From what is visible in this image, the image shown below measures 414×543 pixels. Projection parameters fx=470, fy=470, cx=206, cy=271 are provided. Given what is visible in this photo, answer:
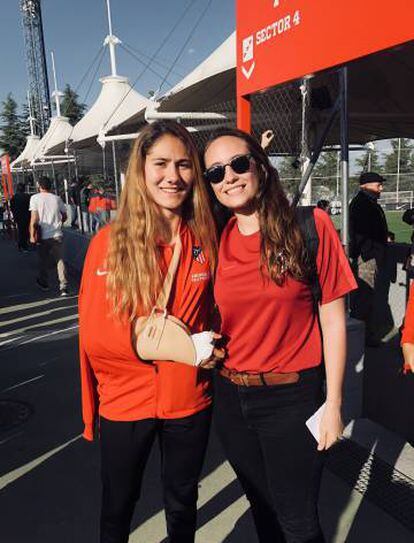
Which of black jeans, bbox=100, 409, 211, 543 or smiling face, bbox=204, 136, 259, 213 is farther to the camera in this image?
black jeans, bbox=100, 409, 211, 543

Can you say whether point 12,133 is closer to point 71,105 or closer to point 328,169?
point 71,105

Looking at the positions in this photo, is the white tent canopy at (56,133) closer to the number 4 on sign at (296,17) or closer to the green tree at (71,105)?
the number 4 on sign at (296,17)

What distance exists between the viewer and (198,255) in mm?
1794

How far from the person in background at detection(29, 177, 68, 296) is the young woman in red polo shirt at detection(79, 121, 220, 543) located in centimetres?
699

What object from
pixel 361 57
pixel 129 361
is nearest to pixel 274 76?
pixel 361 57

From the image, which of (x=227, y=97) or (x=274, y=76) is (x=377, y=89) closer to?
(x=227, y=97)

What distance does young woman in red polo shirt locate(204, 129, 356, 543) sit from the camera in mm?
1628

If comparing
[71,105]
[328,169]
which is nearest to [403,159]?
[328,169]

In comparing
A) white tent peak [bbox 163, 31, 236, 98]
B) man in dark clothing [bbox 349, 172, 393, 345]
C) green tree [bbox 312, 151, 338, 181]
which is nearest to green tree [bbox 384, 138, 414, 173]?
green tree [bbox 312, 151, 338, 181]

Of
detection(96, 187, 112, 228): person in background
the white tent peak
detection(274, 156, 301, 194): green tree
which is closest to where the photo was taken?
the white tent peak

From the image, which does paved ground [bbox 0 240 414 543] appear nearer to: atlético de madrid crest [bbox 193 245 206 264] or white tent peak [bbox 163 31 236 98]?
atlético de madrid crest [bbox 193 245 206 264]

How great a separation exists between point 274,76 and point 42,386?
341cm

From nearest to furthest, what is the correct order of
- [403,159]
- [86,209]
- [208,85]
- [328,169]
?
[208,85] → [86,209] → [328,169] → [403,159]

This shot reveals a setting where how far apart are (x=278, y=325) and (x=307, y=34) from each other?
1.80 m
